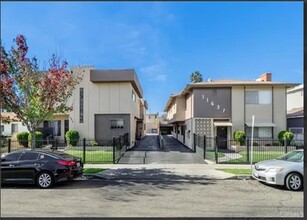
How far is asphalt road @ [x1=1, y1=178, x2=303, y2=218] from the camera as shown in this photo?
7336 mm

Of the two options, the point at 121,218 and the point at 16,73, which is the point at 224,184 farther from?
the point at 16,73

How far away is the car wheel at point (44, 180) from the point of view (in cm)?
1062

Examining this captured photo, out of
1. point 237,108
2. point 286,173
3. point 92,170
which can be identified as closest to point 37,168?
point 92,170

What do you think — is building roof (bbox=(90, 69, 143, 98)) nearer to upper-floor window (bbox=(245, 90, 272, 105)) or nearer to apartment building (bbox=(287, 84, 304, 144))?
upper-floor window (bbox=(245, 90, 272, 105))

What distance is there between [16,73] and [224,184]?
9.67m

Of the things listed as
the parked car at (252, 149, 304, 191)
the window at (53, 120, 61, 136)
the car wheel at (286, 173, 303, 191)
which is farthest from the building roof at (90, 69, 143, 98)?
the car wheel at (286, 173, 303, 191)

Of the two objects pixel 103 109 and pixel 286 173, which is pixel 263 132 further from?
pixel 286 173

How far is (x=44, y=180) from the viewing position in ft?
35.0

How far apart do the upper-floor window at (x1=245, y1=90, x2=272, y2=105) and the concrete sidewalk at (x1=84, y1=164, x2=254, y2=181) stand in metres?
11.8

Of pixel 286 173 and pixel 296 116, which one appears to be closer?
pixel 286 173

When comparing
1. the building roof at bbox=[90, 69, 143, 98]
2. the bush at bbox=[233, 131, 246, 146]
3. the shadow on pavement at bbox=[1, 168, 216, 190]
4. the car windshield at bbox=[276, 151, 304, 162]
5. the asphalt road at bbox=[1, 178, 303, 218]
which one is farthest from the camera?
the building roof at bbox=[90, 69, 143, 98]

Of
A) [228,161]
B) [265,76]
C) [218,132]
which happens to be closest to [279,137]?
[218,132]

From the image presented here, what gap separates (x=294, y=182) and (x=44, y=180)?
8.71 m

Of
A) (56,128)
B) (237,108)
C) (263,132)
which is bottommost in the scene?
(263,132)
